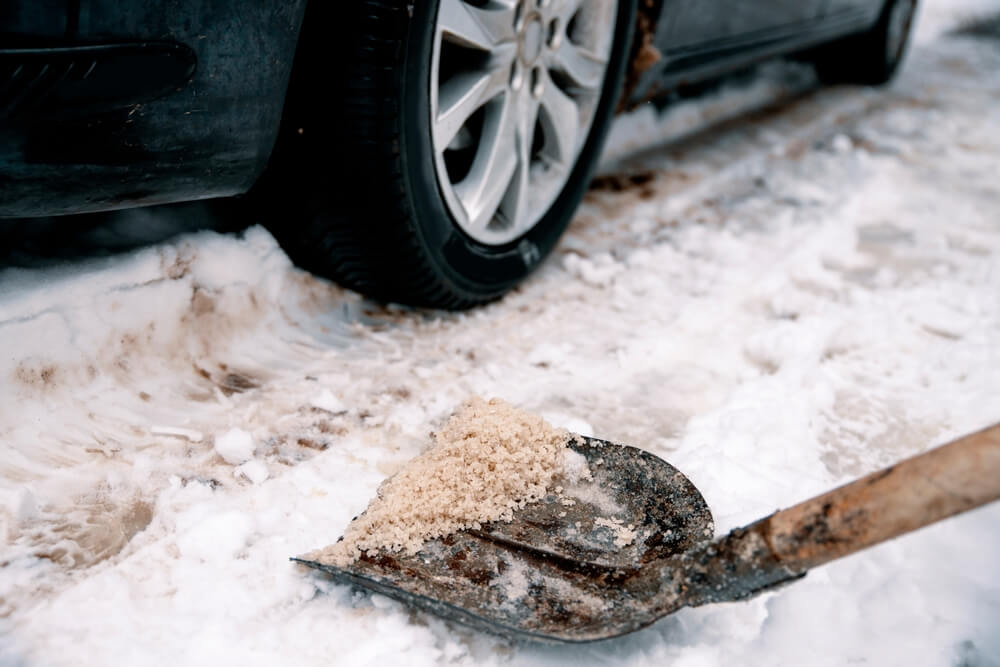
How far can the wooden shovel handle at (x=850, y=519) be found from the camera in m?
0.88

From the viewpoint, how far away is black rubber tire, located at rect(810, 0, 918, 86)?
456cm

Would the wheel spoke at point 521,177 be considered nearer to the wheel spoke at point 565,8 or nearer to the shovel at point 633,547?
the wheel spoke at point 565,8

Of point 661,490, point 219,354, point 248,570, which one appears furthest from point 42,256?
point 661,490

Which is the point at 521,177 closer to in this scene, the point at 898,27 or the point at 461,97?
the point at 461,97

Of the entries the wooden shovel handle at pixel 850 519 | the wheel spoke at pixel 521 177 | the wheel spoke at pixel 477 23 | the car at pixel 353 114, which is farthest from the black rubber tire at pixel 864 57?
the wooden shovel handle at pixel 850 519

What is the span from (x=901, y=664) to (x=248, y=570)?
92 cm

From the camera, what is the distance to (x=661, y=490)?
1.36 meters

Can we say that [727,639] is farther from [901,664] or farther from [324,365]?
[324,365]

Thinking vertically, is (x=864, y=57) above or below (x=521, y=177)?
above

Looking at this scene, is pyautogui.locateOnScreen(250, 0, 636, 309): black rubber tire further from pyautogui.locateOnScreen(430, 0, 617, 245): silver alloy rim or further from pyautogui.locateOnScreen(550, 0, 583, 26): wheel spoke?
pyautogui.locateOnScreen(550, 0, 583, 26): wheel spoke

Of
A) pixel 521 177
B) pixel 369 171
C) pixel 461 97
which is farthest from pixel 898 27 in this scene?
pixel 369 171

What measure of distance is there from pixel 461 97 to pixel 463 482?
0.84m

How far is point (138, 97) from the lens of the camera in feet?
3.90

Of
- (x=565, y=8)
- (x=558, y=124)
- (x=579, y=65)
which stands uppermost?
(x=565, y=8)
